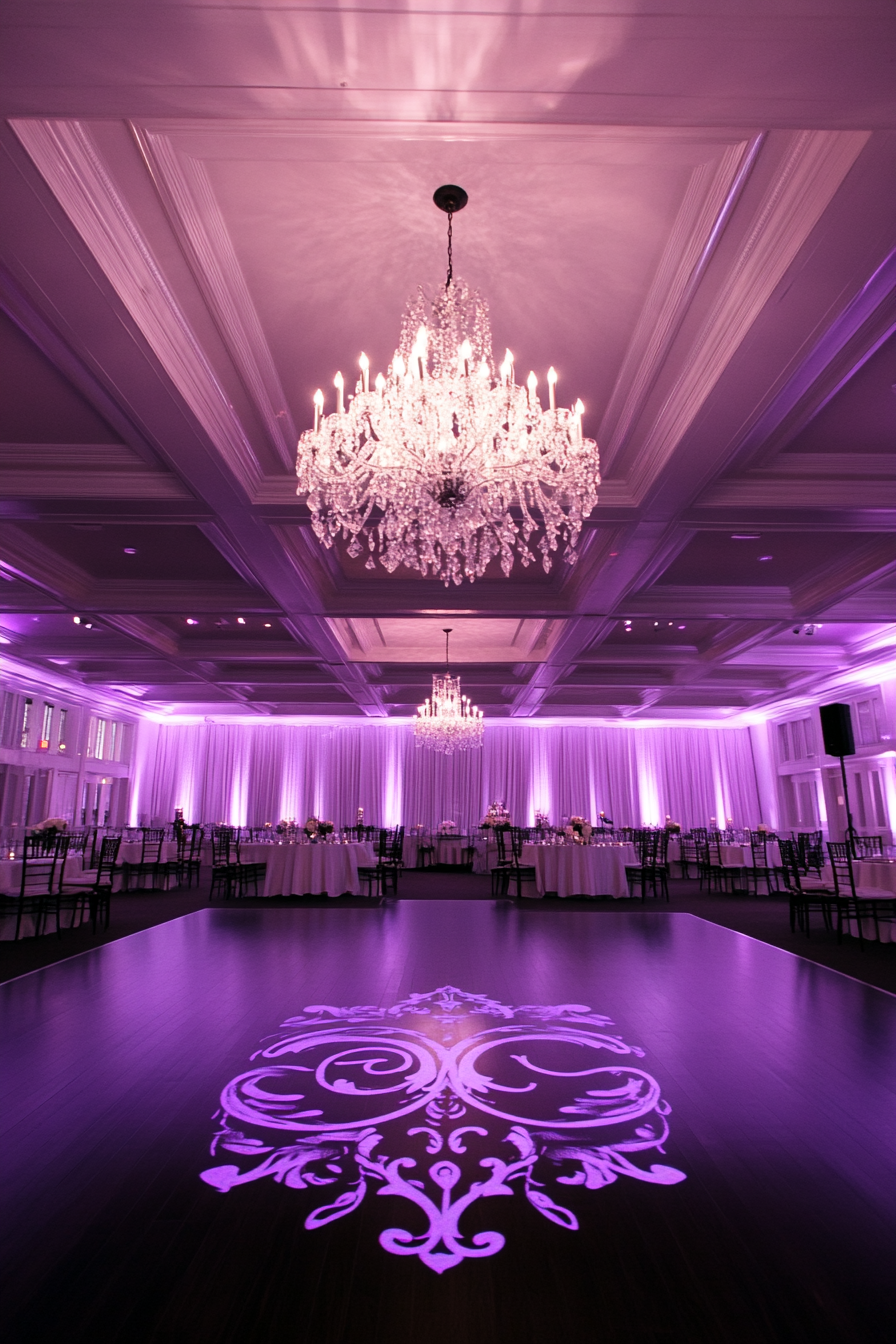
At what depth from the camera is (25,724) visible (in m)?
13.1

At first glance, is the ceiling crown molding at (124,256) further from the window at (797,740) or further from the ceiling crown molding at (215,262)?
the window at (797,740)

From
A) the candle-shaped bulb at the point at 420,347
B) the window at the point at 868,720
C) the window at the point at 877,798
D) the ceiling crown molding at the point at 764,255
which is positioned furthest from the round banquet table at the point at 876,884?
the candle-shaped bulb at the point at 420,347

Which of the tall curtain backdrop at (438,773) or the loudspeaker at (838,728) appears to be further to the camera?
the tall curtain backdrop at (438,773)

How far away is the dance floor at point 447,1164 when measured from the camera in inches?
73.0

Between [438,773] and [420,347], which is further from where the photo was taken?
[438,773]

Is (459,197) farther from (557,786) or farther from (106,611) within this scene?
(557,786)

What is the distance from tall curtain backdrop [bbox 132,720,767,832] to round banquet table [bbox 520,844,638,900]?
286 inches

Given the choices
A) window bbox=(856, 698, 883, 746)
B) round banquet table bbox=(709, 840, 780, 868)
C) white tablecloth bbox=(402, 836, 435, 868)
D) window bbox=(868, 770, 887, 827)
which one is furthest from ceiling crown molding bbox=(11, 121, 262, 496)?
white tablecloth bbox=(402, 836, 435, 868)

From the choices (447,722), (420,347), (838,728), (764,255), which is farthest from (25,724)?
(764,255)

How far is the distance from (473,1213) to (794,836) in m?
15.5

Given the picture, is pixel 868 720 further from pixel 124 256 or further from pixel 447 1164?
pixel 124 256

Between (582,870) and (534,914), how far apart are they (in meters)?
2.04

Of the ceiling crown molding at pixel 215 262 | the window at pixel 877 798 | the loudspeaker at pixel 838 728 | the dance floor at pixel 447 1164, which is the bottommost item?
the dance floor at pixel 447 1164

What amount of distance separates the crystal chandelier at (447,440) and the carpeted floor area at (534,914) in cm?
429
